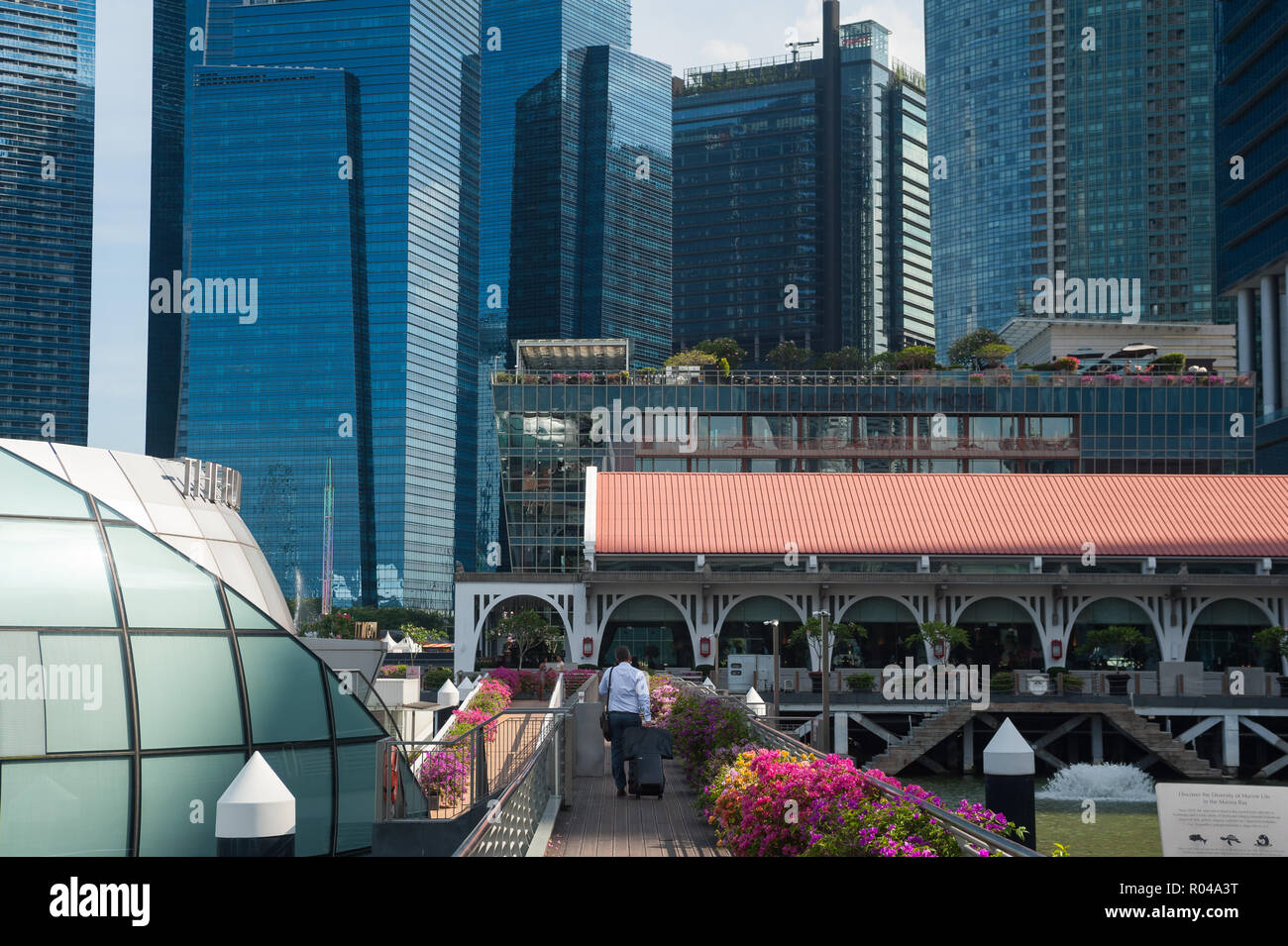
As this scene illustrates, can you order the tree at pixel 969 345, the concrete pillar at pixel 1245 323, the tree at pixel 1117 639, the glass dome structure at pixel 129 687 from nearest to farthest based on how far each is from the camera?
the glass dome structure at pixel 129 687 < the tree at pixel 1117 639 < the tree at pixel 969 345 < the concrete pillar at pixel 1245 323

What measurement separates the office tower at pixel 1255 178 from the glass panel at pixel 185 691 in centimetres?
9492

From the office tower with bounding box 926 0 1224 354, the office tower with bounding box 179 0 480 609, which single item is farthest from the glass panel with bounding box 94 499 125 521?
the office tower with bounding box 926 0 1224 354

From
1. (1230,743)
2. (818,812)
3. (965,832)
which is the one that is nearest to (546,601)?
(1230,743)

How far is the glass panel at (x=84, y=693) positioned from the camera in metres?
13.7

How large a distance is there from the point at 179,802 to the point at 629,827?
5020 mm

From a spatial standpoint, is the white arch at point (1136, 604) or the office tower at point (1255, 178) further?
the office tower at point (1255, 178)

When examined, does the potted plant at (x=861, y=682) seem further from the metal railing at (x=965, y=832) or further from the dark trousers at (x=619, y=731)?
the metal railing at (x=965, y=832)

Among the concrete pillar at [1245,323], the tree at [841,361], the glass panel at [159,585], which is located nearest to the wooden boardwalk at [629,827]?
the glass panel at [159,585]

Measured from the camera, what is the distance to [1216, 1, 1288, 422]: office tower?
316 ft

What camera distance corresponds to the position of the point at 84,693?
14.1 metres

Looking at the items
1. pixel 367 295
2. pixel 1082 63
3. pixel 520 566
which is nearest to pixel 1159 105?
pixel 1082 63

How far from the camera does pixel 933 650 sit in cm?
4956

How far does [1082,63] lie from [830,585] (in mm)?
135029

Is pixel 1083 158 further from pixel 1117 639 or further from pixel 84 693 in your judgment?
pixel 84 693
